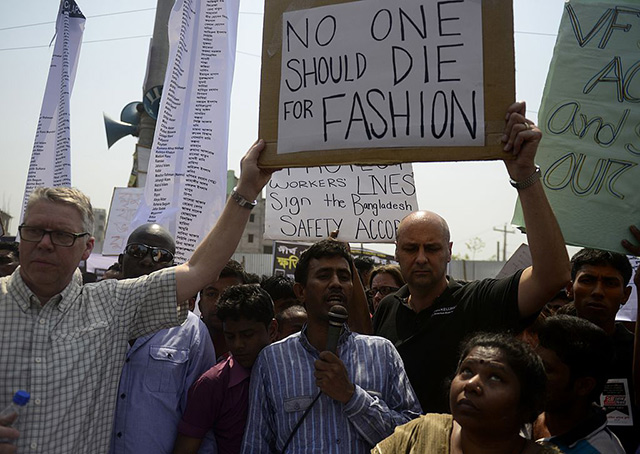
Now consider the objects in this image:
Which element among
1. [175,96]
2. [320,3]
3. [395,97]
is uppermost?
[175,96]

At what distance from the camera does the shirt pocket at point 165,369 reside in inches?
102

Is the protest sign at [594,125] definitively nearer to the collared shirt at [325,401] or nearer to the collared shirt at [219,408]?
the collared shirt at [325,401]

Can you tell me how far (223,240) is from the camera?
236 centimetres

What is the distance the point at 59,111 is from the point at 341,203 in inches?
116

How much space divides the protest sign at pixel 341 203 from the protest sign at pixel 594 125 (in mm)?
2109

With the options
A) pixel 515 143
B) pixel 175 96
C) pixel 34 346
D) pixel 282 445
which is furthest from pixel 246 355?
pixel 175 96

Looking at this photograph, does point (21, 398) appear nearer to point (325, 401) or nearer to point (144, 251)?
point (325, 401)

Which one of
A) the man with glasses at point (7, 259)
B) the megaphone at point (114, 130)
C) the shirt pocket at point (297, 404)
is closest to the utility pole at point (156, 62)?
the man with glasses at point (7, 259)

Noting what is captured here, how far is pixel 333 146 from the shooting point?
2.40 m

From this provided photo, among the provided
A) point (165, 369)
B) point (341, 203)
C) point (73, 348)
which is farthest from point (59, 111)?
point (73, 348)

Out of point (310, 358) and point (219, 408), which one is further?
point (219, 408)

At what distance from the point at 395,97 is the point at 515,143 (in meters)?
0.55

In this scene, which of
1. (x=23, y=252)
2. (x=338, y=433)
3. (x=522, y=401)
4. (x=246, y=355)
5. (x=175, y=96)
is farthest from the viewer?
(x=175, y=96)

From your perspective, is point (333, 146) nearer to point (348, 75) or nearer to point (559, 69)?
point (348, 75)
